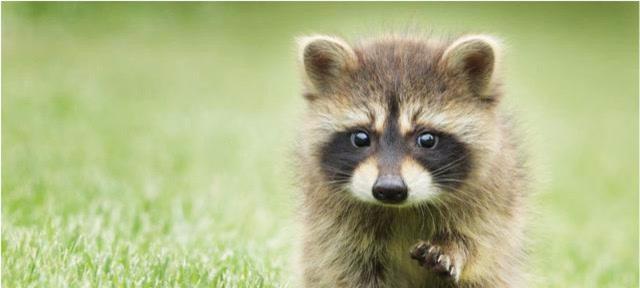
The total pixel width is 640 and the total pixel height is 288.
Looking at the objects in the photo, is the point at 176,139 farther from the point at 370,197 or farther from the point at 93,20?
the point at 93,20

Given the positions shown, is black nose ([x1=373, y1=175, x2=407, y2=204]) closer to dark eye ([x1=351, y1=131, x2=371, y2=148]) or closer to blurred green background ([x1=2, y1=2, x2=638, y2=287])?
dark eye ([x1=351, y1=131, x2=371, y2=148])

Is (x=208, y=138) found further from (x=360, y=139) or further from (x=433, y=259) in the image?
(x=433, y=259)

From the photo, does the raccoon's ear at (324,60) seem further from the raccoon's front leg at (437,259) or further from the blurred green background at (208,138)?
the raccoon's front leg at (437,259)

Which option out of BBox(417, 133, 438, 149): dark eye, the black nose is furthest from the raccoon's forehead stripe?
the black nose

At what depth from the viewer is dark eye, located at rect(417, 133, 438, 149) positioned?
14.9 feet

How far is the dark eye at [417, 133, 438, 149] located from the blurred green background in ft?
2.58

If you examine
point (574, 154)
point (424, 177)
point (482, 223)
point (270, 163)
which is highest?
point (424, 177)

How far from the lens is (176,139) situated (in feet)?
35.4

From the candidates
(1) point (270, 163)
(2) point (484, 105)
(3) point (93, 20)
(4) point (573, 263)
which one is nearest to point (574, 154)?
(1) point (270, 163)

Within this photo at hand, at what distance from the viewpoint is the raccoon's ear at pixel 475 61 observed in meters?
4.78

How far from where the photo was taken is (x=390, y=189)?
4.29 metres

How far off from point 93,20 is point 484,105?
52.4ft

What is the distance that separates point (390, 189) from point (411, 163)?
200 mm

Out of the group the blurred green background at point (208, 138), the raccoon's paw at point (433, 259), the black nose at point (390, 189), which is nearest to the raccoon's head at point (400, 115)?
the black nose at point (390, 189)
